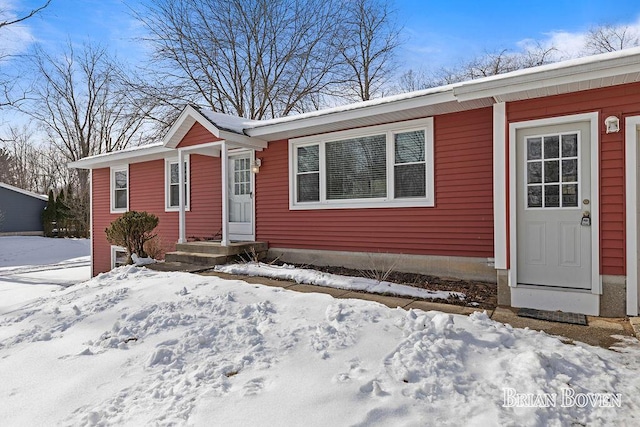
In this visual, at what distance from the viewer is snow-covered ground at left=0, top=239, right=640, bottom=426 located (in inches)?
89.1

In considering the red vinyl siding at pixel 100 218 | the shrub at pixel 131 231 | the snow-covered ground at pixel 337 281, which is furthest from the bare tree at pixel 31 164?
the snow-covered ground at pixel 337 281

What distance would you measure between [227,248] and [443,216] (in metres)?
4.09

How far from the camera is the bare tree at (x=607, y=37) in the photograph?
1695 centimetres

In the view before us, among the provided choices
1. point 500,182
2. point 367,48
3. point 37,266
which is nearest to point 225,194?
point 500,182

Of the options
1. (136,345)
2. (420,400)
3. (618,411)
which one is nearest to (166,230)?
(136,345)

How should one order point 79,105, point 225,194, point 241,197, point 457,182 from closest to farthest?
point 457,182 < point 225,194 < point 241,197 < point 79,105

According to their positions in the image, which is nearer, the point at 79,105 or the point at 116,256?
the point at 116,256

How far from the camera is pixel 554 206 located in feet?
14.5

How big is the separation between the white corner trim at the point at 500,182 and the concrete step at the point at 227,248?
457cm

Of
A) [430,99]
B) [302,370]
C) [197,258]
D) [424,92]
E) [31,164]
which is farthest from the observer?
[31,164]

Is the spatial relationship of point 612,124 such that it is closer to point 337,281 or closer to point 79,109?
point 337,281

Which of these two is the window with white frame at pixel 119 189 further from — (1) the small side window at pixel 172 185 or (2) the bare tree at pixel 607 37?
(2) the bare tree at pixel 607 37

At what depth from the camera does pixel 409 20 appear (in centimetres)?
1781

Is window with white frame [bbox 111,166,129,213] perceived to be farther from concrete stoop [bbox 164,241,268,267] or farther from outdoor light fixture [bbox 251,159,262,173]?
outdoor light fixture [bbox 251,159,262,173]
